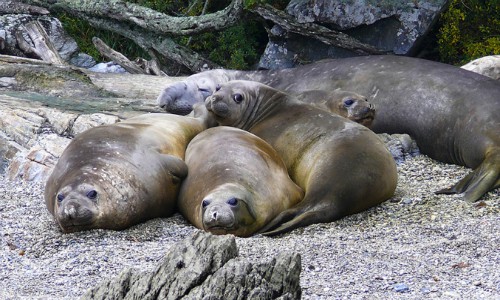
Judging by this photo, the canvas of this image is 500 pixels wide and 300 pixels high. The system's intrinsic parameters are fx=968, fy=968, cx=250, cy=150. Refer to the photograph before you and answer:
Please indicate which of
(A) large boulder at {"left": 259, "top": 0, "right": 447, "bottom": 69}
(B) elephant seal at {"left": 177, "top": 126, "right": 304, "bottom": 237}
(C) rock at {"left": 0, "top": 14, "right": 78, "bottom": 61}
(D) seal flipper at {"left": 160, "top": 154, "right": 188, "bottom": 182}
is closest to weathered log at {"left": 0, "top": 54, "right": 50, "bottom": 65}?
(C) rock at {"left": 0, "top": 14, "right": 78, "bottom": 61}

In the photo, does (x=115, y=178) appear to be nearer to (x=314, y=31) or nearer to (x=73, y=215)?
(x=73, y=215)

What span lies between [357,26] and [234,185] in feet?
14.9

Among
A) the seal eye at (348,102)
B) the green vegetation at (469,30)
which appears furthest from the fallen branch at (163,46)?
the seal eye at (348,102)

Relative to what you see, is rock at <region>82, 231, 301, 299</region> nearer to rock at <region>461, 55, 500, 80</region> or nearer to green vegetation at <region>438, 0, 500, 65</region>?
rock at <region>461, 55, 500, 80</region>

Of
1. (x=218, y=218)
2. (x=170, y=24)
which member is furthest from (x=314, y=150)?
(x=170, y=24)

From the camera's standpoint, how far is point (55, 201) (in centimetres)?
609

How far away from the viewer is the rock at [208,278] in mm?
3318

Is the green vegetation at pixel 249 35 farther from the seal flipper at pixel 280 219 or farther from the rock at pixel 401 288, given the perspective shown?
the rock at pixel 401 288

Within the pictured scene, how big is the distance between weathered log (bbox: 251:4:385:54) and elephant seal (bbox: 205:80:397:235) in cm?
229

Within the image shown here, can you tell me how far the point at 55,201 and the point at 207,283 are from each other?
2937 millimetres

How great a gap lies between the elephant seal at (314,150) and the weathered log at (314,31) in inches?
90.3

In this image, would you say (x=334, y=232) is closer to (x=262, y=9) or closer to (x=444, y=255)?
(x=444, y=255)

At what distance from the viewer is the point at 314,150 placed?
673 cm

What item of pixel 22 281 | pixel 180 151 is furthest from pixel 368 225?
pixel 22 281
